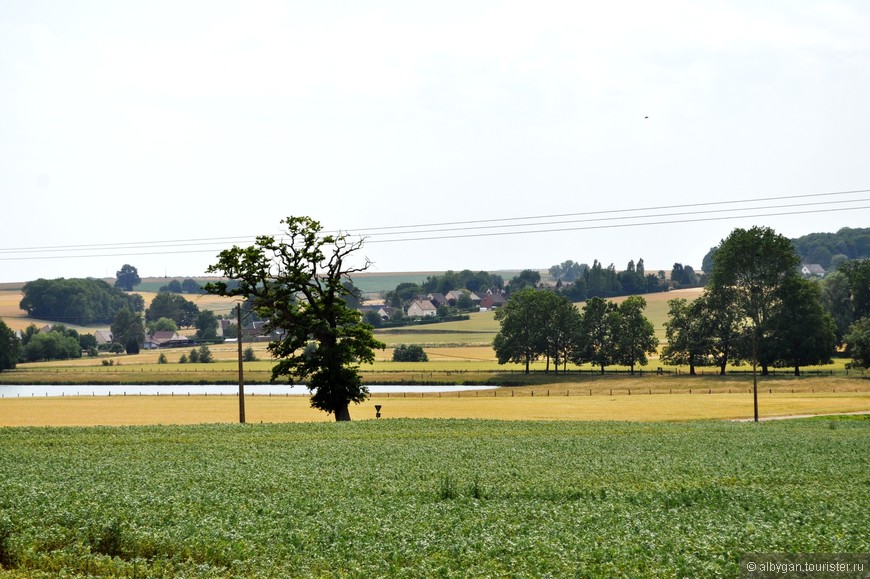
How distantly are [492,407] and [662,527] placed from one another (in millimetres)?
70973

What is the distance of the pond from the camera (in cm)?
12450

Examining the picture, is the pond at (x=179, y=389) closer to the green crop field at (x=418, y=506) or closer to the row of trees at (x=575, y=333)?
the row of trees at (x=575, y=333)

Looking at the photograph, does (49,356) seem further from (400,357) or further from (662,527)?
(662,527)

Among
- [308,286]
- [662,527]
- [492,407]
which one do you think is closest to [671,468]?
[662,527]

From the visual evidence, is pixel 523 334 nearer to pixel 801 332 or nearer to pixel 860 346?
pixel 801 332

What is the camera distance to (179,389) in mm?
134625

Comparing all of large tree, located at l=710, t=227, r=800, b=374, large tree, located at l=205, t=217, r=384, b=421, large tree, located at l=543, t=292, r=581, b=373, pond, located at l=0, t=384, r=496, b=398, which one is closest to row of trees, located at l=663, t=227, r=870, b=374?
large tree, located at l=710, t=227, r=800, b=374

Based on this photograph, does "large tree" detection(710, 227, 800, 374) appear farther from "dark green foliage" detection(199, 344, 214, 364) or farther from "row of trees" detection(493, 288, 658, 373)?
"dark green foliage" detection(199, 344, 214, 364)

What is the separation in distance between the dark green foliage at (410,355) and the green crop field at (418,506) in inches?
4927

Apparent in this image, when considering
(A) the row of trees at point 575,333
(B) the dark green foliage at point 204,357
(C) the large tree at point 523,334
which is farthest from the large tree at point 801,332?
(B) the dark green foliage at point 204,357

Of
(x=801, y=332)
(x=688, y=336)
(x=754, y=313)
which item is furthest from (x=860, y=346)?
(x=688, y=336)

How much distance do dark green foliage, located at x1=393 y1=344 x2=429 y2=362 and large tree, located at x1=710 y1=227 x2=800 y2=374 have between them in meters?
52.7

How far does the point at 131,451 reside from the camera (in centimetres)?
3834

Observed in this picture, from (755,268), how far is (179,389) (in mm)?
85064
